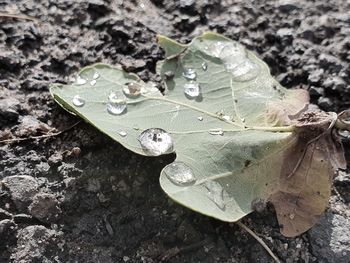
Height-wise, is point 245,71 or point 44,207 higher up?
point 245,71

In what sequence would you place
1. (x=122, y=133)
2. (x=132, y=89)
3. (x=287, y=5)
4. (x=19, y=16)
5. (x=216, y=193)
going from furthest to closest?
(x=287, y=5), (x=19, y=16), (x=132, y=89), (x=122, y=133), (x=216, y=193)

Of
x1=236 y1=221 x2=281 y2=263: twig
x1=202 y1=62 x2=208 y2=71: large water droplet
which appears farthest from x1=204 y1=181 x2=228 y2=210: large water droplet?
x1=202 y1=62 x2=208 y2=71: large water droplet

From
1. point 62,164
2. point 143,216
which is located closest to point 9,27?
point 62,164

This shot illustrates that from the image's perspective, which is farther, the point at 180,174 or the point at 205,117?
the point at 205,117

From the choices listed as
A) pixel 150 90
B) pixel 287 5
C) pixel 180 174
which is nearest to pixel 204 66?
pixel 150 90

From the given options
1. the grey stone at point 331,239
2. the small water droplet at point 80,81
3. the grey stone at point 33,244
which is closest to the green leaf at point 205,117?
the small water droplet at point 80,81

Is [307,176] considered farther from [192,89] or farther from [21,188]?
[21,188]

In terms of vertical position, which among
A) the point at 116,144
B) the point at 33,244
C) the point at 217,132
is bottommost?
the point at 33,244
